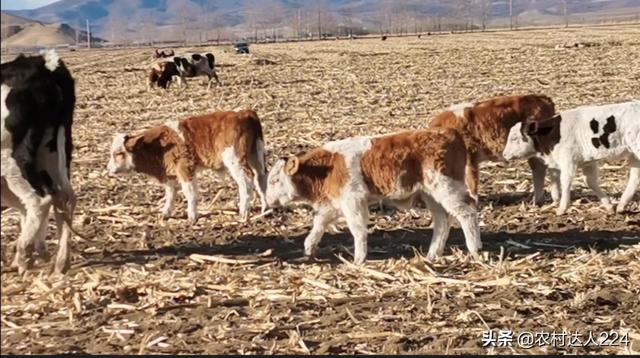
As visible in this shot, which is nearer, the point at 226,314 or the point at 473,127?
the point at 226,314

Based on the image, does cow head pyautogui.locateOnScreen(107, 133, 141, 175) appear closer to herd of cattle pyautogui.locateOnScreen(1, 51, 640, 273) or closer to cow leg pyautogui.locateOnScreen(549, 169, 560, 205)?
herd of cattle pyautogui.locateOnScreen(1, 51, 640, 273)

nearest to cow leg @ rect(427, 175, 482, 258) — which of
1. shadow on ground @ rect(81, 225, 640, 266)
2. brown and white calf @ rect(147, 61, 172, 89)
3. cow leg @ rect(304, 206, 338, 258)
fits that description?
shadow on ground @ rect(81, 225, 640, 266)

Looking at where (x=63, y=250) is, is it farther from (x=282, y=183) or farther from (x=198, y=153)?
(x=198, y=153)

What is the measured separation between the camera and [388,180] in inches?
359

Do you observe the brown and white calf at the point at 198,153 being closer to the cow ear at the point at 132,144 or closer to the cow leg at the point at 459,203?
the cow ear at the point at 132,144

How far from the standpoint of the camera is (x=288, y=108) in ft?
77.6

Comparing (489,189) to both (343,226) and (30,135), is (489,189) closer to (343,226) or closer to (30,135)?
(343,226)

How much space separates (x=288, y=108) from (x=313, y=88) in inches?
240

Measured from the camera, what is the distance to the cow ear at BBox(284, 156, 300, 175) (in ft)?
31.1

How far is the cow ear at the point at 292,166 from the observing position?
31.1 ft

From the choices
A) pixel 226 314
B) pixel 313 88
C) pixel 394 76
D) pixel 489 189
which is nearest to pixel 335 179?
pixel 226 314

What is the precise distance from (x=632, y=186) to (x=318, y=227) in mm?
4527

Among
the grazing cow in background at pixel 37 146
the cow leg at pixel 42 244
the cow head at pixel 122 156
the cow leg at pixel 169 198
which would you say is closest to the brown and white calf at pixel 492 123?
the cow leg at pixel 169 198

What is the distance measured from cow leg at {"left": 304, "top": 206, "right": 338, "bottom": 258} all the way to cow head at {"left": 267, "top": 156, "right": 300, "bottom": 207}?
0.41 meters
